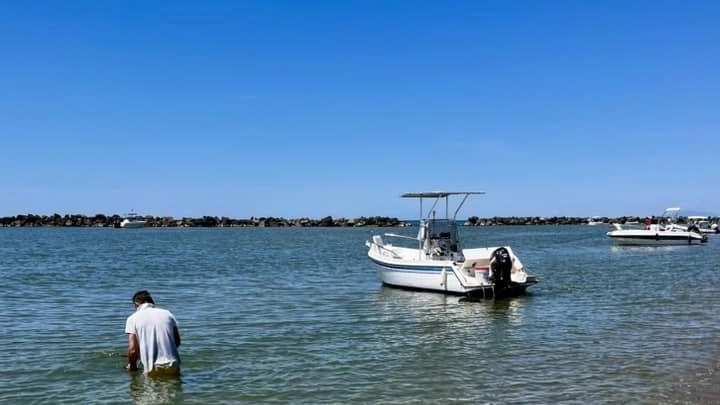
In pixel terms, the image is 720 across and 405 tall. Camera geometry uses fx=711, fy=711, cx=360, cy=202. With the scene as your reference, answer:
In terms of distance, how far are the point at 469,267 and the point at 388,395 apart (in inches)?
558

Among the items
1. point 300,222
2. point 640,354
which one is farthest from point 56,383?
point 300,222

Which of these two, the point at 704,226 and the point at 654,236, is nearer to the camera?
the point at 654,236

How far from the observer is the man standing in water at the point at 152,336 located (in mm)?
10633

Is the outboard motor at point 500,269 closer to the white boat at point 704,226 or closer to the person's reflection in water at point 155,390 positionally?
the person's reflection in water at point 155,390

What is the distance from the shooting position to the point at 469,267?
24594mm

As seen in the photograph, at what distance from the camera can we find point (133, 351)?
11.2 m

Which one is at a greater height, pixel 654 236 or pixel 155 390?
pixel 654 236

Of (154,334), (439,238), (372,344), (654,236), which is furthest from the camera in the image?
(654,236)

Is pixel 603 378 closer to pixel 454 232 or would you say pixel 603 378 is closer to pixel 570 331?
pixel 570 331

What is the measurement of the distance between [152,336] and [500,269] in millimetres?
15019

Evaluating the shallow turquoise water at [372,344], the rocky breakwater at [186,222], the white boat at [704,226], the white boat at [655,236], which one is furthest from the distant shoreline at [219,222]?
the shallow turquoise water at [372,344]

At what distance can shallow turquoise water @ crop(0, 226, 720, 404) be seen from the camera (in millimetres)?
11031

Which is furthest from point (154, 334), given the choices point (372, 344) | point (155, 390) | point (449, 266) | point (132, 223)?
point (132, 223)

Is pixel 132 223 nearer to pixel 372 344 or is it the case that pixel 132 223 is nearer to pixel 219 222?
pixel 219 222
